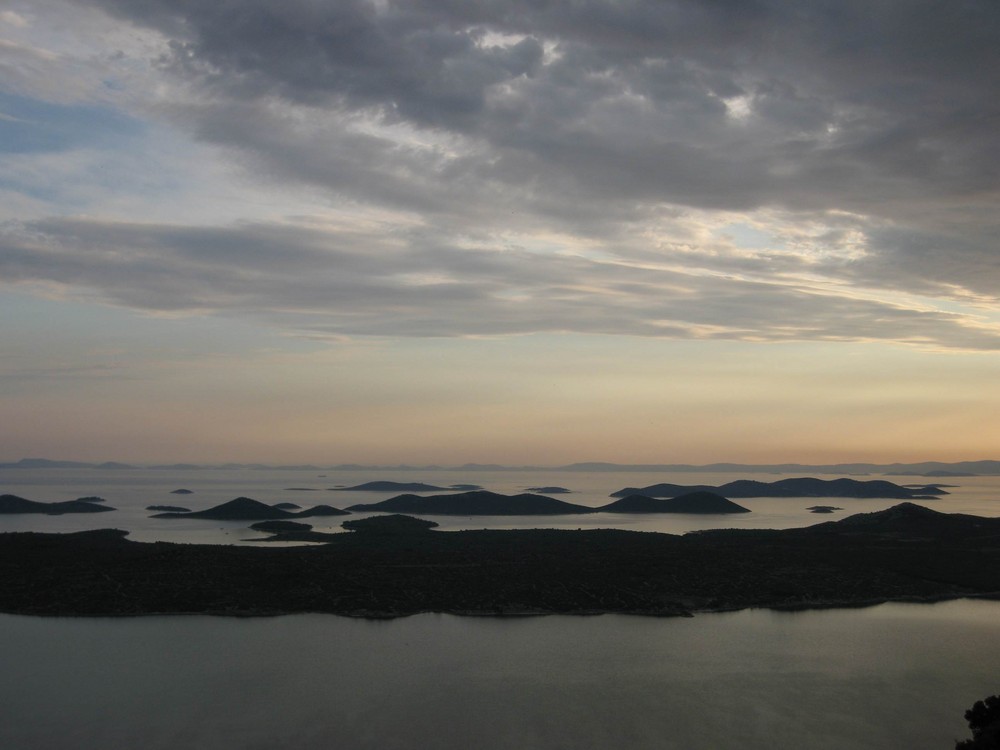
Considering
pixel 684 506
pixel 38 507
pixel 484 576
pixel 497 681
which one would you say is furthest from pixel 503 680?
pixel 38 507

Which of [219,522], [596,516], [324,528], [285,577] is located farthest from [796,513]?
[285,577]

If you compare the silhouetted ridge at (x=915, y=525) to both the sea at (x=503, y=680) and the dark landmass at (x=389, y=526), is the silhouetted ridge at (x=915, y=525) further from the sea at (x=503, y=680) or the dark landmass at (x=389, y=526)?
the dark landmass at (x=389, y=526)

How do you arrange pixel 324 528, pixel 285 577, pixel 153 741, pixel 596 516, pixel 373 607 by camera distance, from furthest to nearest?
pixel 596 516 → pixel 324 528 → pixel 285 577 → pixel 373 607 → pixel 153 741

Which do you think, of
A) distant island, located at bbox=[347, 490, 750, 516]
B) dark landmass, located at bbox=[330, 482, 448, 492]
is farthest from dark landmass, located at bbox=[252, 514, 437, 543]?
dark landmass, located at bbox=[330, 482, 448, 492]

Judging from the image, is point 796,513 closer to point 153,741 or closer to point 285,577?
point 285,577

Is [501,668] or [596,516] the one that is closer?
[501,668]

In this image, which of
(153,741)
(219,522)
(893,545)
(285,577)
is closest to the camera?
(153,741)
